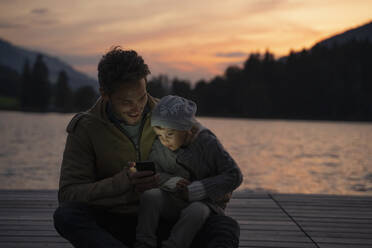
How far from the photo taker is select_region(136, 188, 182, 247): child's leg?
200cm

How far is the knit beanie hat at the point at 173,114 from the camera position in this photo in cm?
205

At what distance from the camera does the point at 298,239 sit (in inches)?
131

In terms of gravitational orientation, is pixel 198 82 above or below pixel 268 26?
below

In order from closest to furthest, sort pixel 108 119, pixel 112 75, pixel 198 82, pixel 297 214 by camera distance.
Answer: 1. pixel 112 75
2. pixel 108 119
3. pixel 297 214
4. pixel 198 82

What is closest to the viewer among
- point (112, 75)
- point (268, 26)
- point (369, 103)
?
point (112, 75)

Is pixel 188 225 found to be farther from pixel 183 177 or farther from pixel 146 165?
pixel 146 165

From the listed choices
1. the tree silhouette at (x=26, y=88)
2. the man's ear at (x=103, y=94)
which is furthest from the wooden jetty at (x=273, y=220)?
the tree silhouette at (x=26, y=88)

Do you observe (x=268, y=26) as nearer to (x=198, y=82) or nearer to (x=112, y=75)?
(x=112, y=75)

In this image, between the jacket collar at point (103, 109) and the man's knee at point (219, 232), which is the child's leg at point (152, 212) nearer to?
the man's knee at point (219, 232)

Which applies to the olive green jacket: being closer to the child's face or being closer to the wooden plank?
the child's face

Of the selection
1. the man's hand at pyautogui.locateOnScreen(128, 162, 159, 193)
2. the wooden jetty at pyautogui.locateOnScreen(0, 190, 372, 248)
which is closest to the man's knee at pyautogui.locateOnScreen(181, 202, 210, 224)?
the man's hand at pyautogui.locateOnScreen(128, 162, 159, 193)

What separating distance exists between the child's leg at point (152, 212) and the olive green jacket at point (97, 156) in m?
0.15

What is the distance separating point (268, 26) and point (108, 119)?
35.0m

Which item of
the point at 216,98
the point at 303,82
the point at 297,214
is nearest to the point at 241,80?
the point at 216,98
